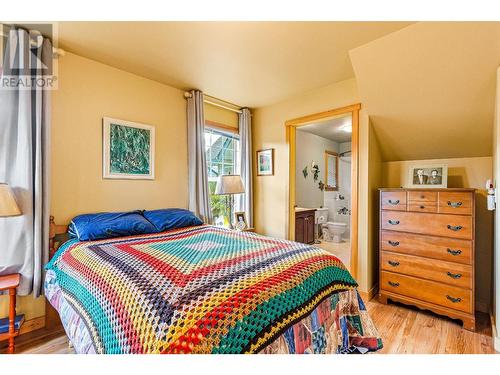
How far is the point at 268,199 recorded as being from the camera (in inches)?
141

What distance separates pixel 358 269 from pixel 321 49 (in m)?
2.24

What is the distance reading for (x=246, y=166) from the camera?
3572mm

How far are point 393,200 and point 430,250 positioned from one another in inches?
21.5

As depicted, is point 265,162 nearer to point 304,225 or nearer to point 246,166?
point 246,166

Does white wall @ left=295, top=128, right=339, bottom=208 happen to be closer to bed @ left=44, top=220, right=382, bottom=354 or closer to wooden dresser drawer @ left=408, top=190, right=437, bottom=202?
wooden dresser drawer @ left=408, top=190, right=437, bottom=202

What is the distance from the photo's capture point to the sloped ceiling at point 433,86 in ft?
5.65

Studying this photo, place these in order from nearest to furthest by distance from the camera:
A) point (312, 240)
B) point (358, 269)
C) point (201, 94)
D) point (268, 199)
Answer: point (358, 269) → point (201, 94) → point (268, 199) → point (312, 240)

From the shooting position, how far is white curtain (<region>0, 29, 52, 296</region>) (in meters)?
1.84

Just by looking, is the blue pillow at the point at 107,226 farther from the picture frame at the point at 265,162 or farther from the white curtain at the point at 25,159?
the picture frame at the point at 265,162

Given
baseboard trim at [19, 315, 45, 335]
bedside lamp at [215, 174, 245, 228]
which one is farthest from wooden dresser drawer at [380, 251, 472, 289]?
baseboard trim at [19, 315, 45, 335]

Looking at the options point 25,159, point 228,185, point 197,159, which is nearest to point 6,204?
point 25,159

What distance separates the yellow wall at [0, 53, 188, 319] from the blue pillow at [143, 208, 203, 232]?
308mm
